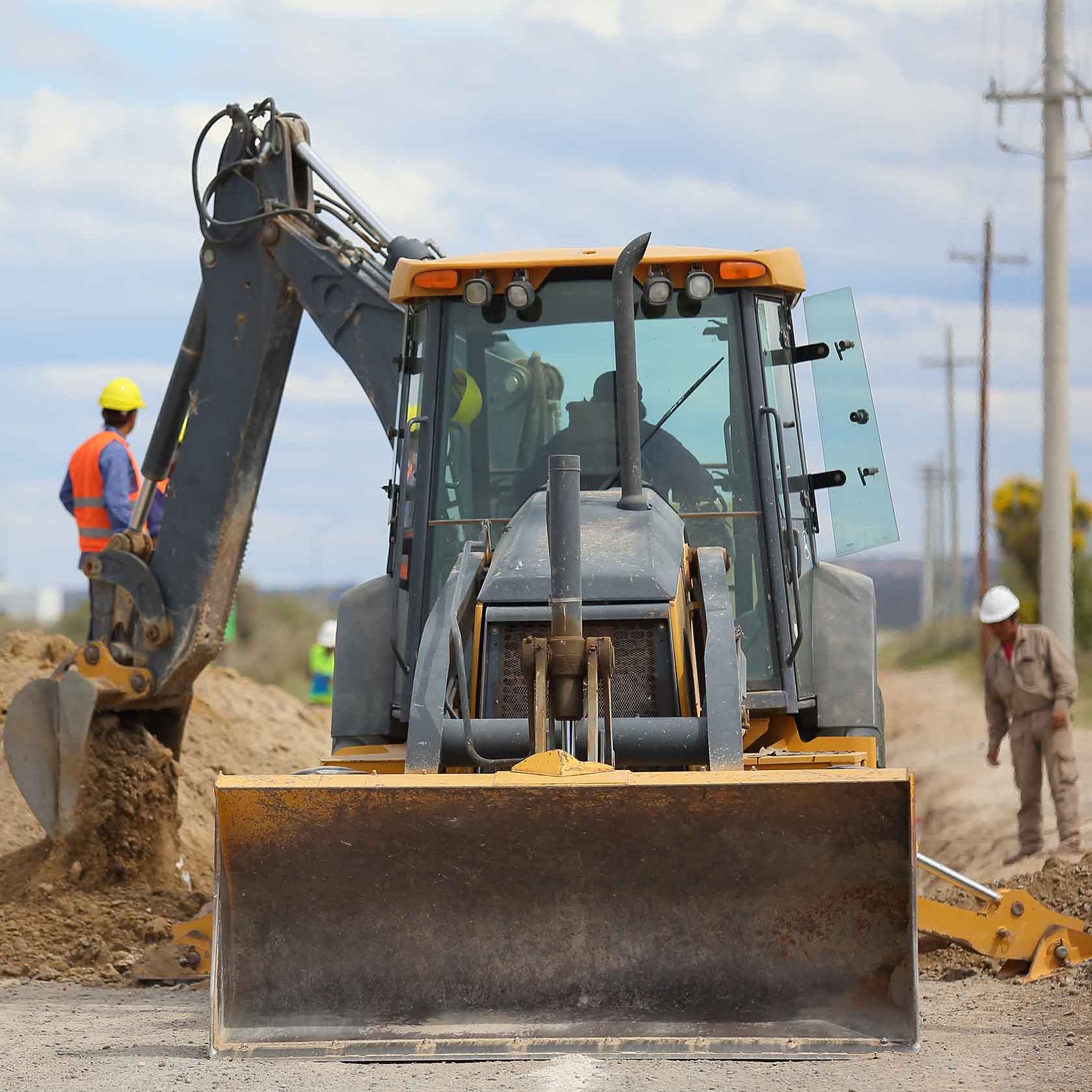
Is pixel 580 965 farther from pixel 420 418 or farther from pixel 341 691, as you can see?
pixel 420 418

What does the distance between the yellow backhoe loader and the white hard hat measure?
478 cm

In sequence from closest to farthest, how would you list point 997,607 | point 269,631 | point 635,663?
point 635,663 → point 997,607 → point 269,631

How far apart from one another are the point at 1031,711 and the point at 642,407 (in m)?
6.19

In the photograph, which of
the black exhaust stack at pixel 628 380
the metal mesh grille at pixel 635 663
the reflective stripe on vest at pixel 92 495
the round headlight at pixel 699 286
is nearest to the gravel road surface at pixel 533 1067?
the metal mesh grille at pixel 635 663

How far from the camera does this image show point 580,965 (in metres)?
5.32

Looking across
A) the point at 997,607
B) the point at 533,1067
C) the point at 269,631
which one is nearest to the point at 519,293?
the point at 533,1067

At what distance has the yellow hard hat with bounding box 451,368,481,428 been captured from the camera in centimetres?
668

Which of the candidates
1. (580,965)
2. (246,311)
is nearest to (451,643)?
(580,965)

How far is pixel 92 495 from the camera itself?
9.62 metres

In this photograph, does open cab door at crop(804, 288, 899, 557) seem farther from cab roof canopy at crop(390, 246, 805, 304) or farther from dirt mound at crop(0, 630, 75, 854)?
dirt mound at crop(0, 630, 75, 854)

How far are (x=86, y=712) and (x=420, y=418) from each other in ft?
9.55

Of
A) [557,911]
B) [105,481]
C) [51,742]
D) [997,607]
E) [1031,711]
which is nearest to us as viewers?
[557,911]

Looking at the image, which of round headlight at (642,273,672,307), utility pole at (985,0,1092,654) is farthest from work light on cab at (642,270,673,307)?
utility pole at (985,0,1092,654)

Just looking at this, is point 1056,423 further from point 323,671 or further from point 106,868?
point 106,868
